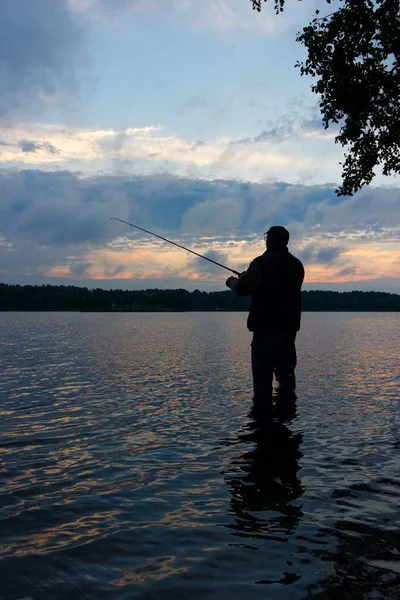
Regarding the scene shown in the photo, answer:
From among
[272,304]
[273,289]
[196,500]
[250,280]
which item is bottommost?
[196,500]

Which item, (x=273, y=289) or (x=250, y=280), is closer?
(x=250, y=280)

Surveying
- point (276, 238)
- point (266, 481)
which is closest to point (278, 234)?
point (276, 238)

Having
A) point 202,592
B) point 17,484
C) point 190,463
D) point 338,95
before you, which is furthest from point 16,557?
point 338,95

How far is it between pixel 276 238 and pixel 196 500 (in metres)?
4.72

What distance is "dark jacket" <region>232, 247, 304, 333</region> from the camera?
8984 millimetres

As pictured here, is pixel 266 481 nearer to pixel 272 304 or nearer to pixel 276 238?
pixel 272 304

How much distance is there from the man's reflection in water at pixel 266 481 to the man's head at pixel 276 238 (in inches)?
126

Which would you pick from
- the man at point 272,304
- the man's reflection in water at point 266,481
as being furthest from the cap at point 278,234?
the man's reflection in water at point 266,481

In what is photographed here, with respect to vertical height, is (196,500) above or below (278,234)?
below

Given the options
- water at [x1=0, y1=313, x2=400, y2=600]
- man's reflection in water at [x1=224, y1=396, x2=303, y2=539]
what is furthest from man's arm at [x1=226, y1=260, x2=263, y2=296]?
water at [x1=0, y1=313, x2=400, y2=600]

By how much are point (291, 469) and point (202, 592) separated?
3732 millimetres

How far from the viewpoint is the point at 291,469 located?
25.6 feet

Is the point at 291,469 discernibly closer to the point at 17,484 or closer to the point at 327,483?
the point at 327,483

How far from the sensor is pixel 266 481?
23.7 feet
